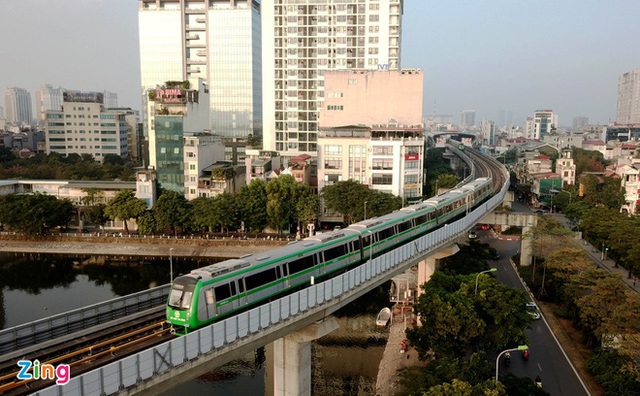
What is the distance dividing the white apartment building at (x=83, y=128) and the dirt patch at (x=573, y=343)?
3908 inches

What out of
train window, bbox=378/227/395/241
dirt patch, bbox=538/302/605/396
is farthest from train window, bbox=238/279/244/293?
dirt patch, bbox=538/302/605/396

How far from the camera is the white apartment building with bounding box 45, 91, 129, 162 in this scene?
111 metres

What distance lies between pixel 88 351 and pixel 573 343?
29647 mm

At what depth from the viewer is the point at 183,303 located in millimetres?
A: 19562

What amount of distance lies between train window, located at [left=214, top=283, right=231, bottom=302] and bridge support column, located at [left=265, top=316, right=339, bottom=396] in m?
5.43

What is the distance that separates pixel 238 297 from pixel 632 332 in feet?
71.7

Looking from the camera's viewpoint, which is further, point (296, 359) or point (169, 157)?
point (169, 157)

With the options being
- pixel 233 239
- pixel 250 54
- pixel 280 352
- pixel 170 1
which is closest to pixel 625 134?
pixel 250 54

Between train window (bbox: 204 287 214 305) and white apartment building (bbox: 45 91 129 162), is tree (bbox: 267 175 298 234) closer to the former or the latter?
train window (bbox: 204 287 214 305)

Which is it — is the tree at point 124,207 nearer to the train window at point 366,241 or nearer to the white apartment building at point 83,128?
the train window at point 366,241

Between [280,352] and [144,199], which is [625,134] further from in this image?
[280,352]

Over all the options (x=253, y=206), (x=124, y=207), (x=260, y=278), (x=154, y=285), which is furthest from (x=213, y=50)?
(x=260, y=278)

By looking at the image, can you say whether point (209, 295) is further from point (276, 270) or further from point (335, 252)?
point (335, 252)

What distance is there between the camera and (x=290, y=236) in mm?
61938
